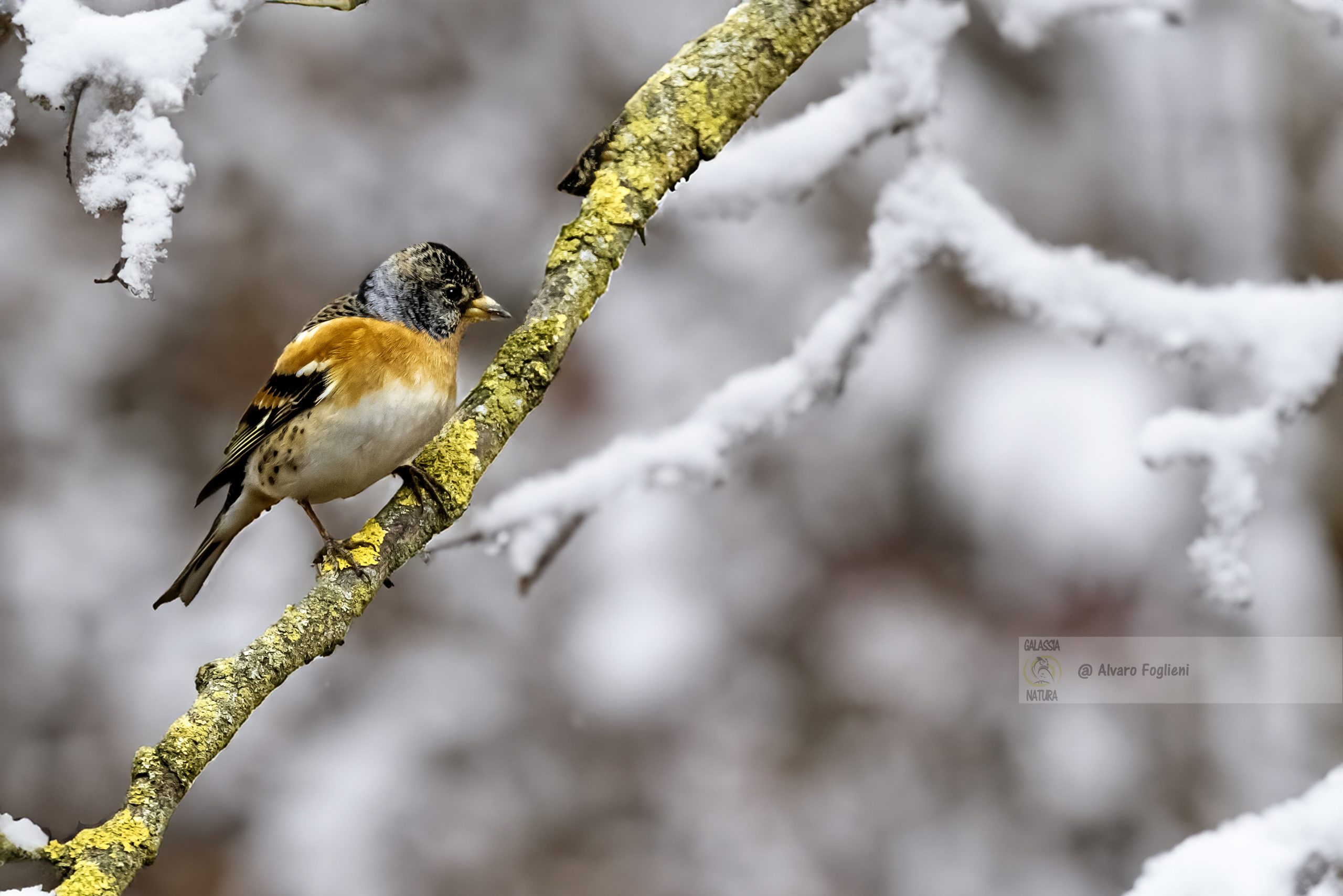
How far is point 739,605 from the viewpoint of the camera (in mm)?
3357

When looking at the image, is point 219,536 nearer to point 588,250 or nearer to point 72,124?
point 588,250

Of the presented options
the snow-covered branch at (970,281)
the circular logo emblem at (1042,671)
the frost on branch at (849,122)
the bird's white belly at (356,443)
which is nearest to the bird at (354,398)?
the bird's white belly at (356,443)

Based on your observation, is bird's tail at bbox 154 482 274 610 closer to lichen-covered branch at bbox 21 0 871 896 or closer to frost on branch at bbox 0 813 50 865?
lichen-covered branch at bbox 21 0 871 896

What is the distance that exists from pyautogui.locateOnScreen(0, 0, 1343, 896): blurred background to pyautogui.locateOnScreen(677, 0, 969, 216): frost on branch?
1091mm

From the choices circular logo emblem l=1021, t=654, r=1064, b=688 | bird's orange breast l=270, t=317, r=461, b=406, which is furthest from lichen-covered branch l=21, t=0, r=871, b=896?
circular logo emblem l=1021, t=654, r=1064, b=688

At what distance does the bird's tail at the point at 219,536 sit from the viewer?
6.84 feet

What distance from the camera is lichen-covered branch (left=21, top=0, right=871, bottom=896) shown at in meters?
1.33

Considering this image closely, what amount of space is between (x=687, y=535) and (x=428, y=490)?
1.89m

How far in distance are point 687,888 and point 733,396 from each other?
1966mm

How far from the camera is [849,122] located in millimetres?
1928

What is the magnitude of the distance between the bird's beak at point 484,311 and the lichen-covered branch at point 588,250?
0.56m

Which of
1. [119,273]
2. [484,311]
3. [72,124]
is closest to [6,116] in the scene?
[72,124]

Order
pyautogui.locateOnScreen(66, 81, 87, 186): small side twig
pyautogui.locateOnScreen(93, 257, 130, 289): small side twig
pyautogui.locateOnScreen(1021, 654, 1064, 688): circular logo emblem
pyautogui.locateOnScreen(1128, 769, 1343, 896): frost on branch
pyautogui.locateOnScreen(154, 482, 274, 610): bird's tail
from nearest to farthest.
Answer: pyautogui.locateOnScreen(93, 257, 130, 289): small side twig < pyautogui.locateOnScreen(66, 81, 87, 186): small side twig < pyautogui.locateOnScreen(1128, 769, 1343, 896): frost on branch < pyautogui.locateOnScreen(154, 482, 274, 610): bird's tail < pyautogui.locateOnScreen(1021, 654, 1064, 688): circular logo emblem

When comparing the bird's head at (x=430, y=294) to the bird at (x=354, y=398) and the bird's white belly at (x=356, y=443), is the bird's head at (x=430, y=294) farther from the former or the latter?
the bird's white belly at (x=356, y=443)
